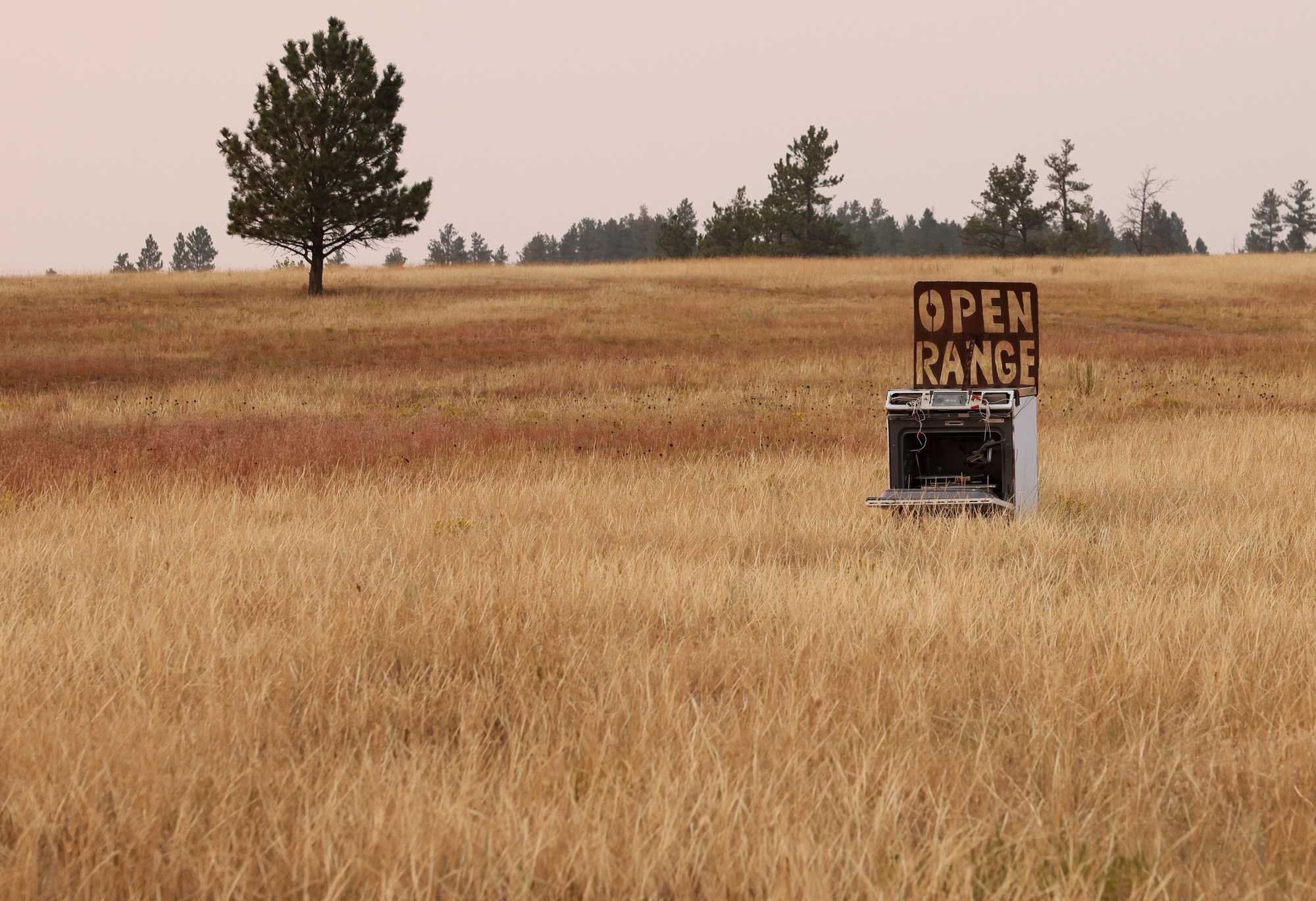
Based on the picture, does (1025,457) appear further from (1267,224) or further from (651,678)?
(1267,224)

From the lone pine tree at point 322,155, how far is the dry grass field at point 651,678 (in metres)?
28.4

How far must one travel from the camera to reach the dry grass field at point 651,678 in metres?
2.82

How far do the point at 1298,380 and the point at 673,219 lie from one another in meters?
65.2

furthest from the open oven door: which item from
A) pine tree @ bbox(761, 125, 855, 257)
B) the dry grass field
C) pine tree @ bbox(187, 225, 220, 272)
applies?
pine tree @ bbox(187, 225, 220, 272)

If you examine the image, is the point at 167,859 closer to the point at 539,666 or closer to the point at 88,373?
the point at 539,666

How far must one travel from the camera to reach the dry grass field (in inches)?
111

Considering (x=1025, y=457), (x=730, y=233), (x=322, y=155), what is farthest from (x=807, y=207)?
(x=1025, y=457)

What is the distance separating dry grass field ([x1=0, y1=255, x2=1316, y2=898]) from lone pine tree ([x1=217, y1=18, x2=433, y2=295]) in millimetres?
28436

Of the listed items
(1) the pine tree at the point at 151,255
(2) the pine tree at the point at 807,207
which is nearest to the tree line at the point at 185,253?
(1) the pine tree at the point at 151,255

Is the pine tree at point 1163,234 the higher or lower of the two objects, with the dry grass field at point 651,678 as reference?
higher

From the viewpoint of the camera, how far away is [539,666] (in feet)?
14.2

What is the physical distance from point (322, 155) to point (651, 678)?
37.7 meters

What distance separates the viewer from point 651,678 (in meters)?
4.11

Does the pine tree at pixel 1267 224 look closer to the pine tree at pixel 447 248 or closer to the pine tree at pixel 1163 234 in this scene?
the pine tree at pixel 1163 234
